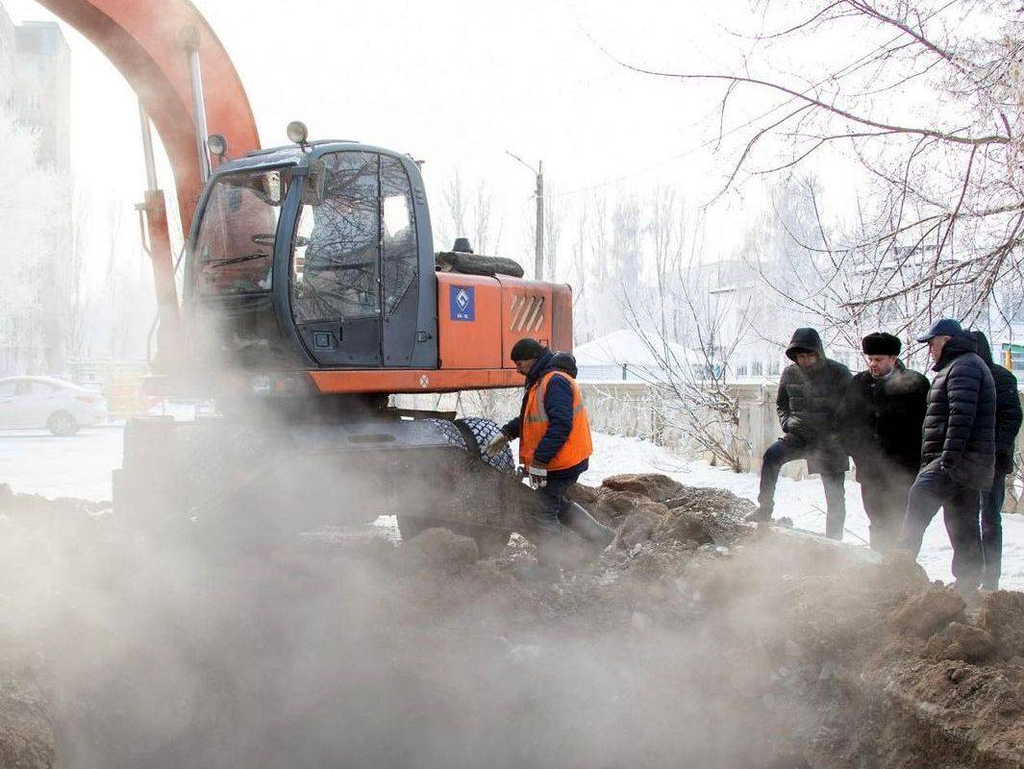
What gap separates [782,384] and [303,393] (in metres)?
3.53

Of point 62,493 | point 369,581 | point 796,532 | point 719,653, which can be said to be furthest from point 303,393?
point 62,493

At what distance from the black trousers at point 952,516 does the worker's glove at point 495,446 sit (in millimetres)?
2572

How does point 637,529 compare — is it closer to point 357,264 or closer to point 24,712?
point 357,264

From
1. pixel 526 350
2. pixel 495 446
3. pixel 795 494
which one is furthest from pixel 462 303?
pixel 795 494

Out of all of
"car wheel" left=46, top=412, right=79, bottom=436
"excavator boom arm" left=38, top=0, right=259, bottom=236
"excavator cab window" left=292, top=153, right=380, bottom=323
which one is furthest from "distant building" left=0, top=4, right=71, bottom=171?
"excavator cab window" left=292, top=153, right=380, bottom=323

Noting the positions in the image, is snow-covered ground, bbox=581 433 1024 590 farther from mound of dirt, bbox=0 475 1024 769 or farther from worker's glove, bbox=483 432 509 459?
worker's glove, bbox=483 432 509 459

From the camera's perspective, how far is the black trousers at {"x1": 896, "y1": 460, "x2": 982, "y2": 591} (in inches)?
201

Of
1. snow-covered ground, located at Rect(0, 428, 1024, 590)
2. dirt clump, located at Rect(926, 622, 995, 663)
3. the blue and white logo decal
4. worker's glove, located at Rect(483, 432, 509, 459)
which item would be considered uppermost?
the blue and white logo decal

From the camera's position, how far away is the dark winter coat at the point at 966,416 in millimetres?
5016

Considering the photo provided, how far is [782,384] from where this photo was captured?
22.3 ft

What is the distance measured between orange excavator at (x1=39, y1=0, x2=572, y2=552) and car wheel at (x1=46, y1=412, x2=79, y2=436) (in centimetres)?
1381

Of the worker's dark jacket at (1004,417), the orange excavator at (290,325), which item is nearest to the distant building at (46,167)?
the orange excavator at (290,325)

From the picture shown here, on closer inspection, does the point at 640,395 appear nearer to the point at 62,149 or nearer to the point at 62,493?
the point at 62,493

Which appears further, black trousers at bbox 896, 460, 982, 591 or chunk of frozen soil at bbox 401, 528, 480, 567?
chunk of frozen soil at bbox 401, 528, 480, 567
